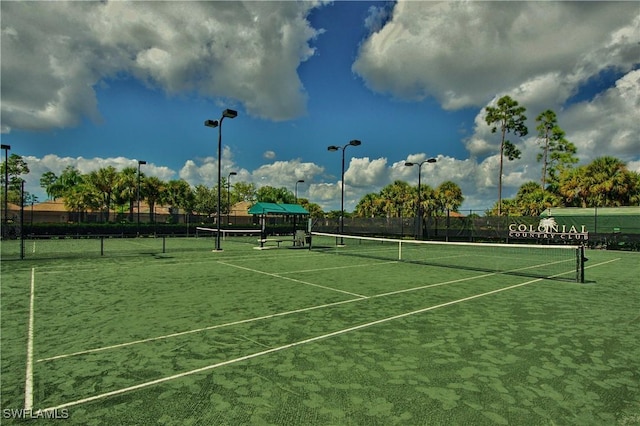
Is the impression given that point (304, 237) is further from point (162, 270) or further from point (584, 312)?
point (584, 312)

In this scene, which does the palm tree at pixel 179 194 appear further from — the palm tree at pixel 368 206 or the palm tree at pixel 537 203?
the palm tree at pixel 537 203

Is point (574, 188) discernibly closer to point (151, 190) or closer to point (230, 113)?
point (230, 113)

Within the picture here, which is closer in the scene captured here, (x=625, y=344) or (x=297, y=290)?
(x=625, y=344)

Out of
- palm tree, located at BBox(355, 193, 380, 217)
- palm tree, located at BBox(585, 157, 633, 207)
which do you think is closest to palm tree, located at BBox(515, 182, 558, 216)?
palm tree, located at BBox(585, 157, 633, 207)

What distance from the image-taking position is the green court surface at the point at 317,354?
11.7ft

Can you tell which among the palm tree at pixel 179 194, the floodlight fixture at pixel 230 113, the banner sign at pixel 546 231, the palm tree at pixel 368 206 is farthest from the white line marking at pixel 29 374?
the palm tree at pixel 368 206

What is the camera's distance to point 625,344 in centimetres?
556

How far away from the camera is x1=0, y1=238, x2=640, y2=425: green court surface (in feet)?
11.7

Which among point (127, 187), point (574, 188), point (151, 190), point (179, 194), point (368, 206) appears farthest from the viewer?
point (368, 206)

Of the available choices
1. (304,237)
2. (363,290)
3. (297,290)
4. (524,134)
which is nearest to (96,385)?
(297,290)

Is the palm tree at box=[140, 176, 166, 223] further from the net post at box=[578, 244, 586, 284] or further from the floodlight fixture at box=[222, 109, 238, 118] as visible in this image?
the net post at box=[578, 244, 586, 284]

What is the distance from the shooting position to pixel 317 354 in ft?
16.4

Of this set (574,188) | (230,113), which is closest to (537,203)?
(574,188)

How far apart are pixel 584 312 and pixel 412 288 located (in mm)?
3922
